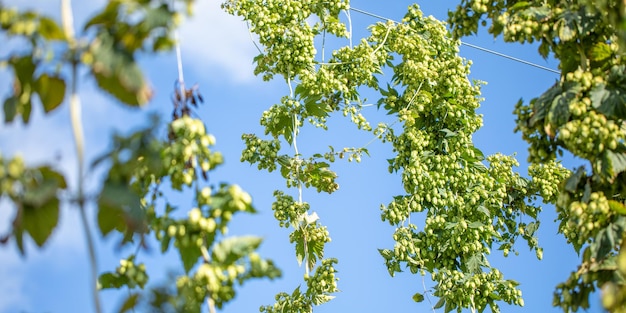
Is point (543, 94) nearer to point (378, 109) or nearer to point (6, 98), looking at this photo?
point (6, 98)

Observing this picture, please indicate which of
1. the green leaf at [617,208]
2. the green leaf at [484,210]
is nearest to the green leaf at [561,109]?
the green leaf at [617,208]

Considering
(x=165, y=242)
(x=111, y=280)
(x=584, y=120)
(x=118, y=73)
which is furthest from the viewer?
(x=584, y=120)

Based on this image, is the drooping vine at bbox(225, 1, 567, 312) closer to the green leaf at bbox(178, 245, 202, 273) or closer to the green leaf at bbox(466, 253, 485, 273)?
the green leaf at bbox(466, 253, 485, 273)

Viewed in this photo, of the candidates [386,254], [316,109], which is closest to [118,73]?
[316,109]

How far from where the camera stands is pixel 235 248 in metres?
2.64

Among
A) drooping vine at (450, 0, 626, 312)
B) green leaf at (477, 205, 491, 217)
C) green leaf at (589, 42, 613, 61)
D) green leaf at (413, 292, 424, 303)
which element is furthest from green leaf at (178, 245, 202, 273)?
green leaf at (477, 205, 491, 217)

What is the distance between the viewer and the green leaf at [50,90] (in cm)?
222

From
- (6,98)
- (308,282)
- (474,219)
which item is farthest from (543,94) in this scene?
(474,219)

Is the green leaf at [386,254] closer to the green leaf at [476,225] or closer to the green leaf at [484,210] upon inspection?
the green leaf at [476,225]

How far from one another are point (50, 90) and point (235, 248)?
0.80 m

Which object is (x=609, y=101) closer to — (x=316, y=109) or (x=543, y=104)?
(x=543, y=104)

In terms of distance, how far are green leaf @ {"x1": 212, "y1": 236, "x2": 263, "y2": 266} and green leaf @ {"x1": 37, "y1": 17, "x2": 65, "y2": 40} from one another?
2.91 feet

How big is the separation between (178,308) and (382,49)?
5.18m

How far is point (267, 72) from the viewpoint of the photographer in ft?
22.8
